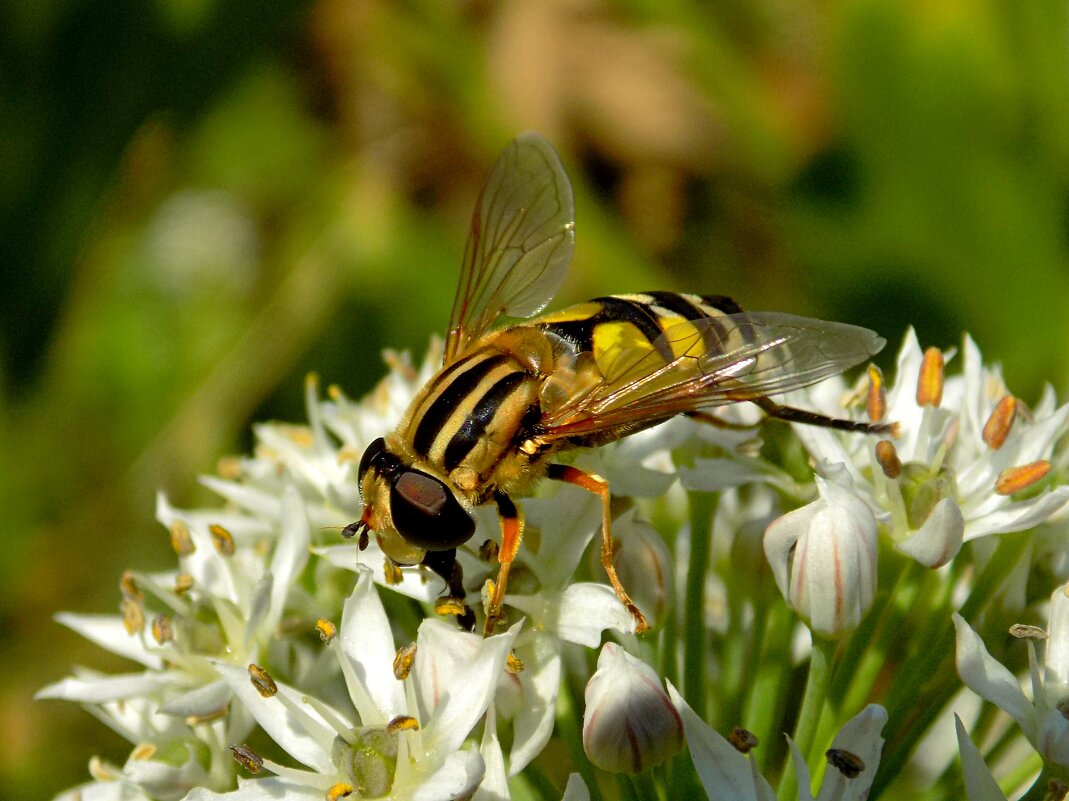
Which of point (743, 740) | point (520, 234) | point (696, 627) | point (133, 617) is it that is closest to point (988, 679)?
point (743, 740)

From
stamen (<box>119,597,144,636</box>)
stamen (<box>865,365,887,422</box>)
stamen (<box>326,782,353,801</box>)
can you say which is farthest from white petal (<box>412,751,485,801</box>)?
stamen (<box>865,365,887,422</box>)

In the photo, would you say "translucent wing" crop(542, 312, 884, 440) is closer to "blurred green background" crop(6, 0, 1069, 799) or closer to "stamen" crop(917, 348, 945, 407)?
"stamen" crop(917, 348, 945, 407)

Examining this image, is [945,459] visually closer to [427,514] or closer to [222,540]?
[427,514]

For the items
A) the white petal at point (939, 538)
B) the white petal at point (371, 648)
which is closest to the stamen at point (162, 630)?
the white petal at point (371, 648)

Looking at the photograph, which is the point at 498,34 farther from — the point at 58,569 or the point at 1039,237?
the point at 58,569

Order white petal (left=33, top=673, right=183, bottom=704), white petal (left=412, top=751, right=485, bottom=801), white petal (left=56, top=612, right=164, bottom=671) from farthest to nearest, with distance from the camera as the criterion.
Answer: white petal (left=56, top=612, right=164, bottom=671) < white petal (left=33, top=673, right=183, bottom=704) < white petal (left=412, top=751, right=485, bottom=801)
